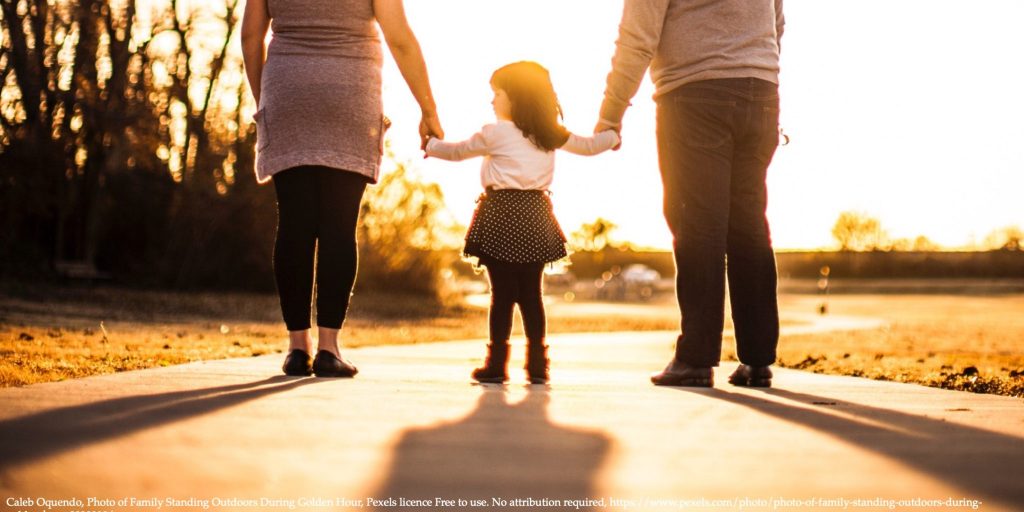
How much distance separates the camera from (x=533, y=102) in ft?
14.9

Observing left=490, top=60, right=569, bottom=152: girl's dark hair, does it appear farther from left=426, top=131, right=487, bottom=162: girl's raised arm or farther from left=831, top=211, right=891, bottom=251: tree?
left=831, top=211, right=891, bottom=251: tree

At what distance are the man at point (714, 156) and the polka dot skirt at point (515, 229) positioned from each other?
1.96 feet

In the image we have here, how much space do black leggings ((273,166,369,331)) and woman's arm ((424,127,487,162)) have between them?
0.68 m

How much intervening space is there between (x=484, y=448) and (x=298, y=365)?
187cm

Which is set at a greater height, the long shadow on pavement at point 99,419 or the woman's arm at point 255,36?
the woman's arm at point 255,36

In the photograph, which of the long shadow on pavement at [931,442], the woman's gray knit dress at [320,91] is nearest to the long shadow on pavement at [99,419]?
the woman's gray knit dress at [320,91]

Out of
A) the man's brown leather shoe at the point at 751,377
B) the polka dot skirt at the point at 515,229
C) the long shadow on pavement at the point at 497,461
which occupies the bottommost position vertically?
the man's brown leather shoe at the point at 751,377

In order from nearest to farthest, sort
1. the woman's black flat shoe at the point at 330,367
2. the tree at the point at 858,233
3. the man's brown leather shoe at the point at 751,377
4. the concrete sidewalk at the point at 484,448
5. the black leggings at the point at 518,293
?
the concrete sidewalk at the point at 484,448
the woman's black flat shoe at the point at 330,367
the man's brown leather shoe at the point at 751,377
the black leggings at the point at 518,293
the tree at the point at 858,233

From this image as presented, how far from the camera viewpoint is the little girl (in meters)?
4.38

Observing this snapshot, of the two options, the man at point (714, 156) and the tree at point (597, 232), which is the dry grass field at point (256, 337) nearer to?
the man at point (714, 156)

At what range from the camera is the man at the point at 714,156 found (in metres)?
3.89

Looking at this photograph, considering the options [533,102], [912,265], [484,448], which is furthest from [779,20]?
[912,265]

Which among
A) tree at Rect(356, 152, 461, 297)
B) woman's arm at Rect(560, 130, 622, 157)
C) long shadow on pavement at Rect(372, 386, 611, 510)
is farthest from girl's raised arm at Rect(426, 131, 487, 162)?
tree at Rect(356, 152, 461, 297)

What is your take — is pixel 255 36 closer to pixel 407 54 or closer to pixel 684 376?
pixel 407 54
